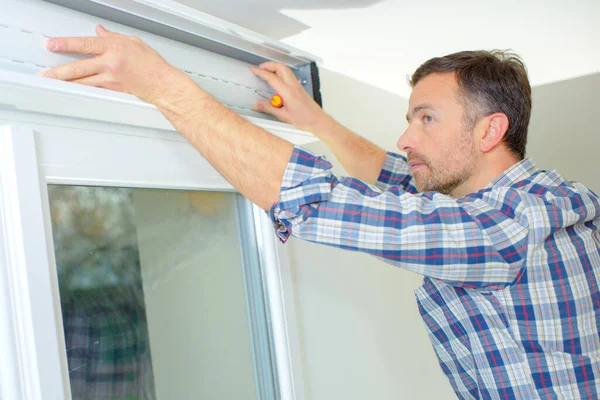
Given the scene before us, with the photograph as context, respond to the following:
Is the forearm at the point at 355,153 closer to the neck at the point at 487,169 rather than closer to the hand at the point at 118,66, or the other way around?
the neck at the point at 487,169

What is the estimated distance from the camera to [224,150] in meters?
1.16

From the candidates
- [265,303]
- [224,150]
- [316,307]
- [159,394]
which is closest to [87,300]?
[159,394]

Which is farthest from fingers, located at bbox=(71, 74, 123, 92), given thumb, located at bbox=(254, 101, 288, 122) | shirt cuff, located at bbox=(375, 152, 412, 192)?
shirt cuff, located at bbox=(375, 152, 412, 192)

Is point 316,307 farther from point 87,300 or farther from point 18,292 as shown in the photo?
point 18,292

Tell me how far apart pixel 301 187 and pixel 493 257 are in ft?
1.33

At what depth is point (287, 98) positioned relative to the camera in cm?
160

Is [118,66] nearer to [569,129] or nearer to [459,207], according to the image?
[459,207]

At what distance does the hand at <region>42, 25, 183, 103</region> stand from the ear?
0.82m

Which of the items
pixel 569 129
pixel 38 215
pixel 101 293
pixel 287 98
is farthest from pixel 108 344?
pixel 569 129

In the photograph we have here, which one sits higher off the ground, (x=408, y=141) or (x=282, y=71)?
(x=282, y=71)

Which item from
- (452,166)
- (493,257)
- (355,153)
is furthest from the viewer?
(355,153)

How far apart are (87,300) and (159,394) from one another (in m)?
0.29

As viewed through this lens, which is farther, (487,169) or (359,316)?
(359,316)

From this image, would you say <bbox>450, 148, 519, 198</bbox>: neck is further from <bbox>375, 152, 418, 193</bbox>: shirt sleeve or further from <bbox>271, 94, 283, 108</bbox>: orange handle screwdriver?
<bbox>271, 94, 283, 108</bbox>: orange handle screwdriver
